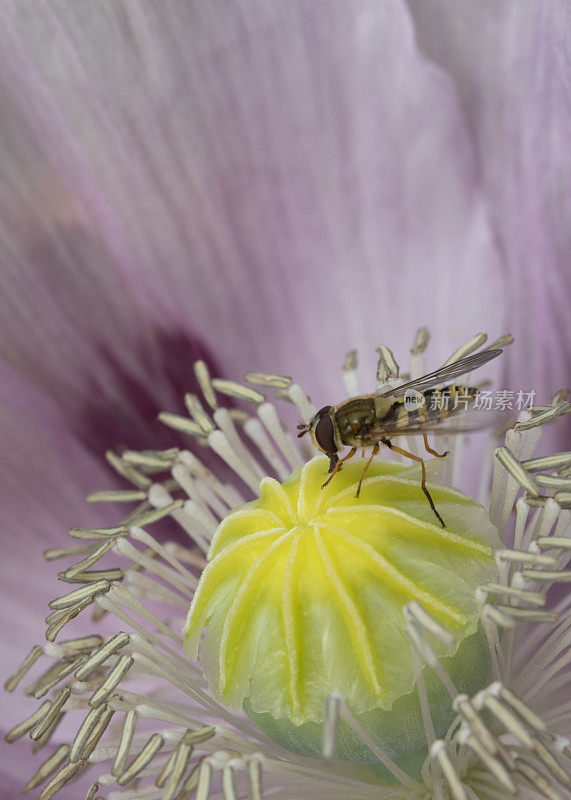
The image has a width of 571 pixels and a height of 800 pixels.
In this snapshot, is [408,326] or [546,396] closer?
[546,396]

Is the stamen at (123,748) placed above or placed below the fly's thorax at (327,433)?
below

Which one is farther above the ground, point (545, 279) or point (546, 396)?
point (545, 279)

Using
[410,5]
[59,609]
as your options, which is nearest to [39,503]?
[59,609]

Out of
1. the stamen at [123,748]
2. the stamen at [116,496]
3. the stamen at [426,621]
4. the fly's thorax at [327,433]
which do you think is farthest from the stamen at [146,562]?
the stamen at [426,621]

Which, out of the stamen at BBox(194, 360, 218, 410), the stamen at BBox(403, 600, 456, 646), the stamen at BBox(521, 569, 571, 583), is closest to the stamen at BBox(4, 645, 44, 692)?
the stamen at BBox(194, 360, 218, 410)

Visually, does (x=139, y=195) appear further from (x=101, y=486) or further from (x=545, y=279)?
(x=545, y=279)

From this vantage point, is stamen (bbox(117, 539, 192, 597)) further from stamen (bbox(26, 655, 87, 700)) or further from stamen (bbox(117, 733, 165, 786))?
stamen (bbox(117, 733, 165, 786))

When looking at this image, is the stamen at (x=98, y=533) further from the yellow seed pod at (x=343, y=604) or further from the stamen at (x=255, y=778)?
the stamen at (x=255, y=778)
